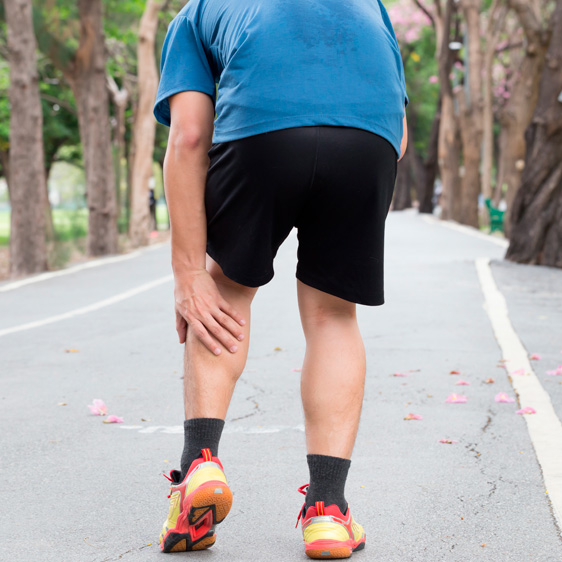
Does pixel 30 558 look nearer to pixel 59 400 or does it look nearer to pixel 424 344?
pixel 59 400

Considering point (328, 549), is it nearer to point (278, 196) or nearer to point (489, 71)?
point (278, 196)

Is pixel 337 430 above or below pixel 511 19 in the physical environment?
above

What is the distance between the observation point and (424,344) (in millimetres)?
7305

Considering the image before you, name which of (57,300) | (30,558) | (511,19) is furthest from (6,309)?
(511,19)

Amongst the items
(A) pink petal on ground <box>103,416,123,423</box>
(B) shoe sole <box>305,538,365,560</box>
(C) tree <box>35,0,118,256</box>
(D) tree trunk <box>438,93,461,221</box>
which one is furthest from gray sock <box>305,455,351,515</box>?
(D) tree trunk <box>438,93,461,221</box>

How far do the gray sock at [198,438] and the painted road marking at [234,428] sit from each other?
1706 millimetres

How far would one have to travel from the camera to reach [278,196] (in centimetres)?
283

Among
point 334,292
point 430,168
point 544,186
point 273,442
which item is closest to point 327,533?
point 334,292

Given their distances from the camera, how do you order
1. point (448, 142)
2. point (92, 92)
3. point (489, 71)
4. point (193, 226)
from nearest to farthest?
point (193, 226), point (92, 92), point (489, 71), point (448, 142)

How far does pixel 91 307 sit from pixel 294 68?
7.27m

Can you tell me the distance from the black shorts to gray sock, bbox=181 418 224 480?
0.40 m

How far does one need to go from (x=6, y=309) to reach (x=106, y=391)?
4.51 meters

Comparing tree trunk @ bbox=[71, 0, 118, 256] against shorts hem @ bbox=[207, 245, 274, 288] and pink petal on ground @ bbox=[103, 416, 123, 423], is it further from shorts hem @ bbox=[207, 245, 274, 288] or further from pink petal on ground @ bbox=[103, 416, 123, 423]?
shorts hem @ bbox=[207, 245, 274, 288]

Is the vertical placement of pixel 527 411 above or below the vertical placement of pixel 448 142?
above
